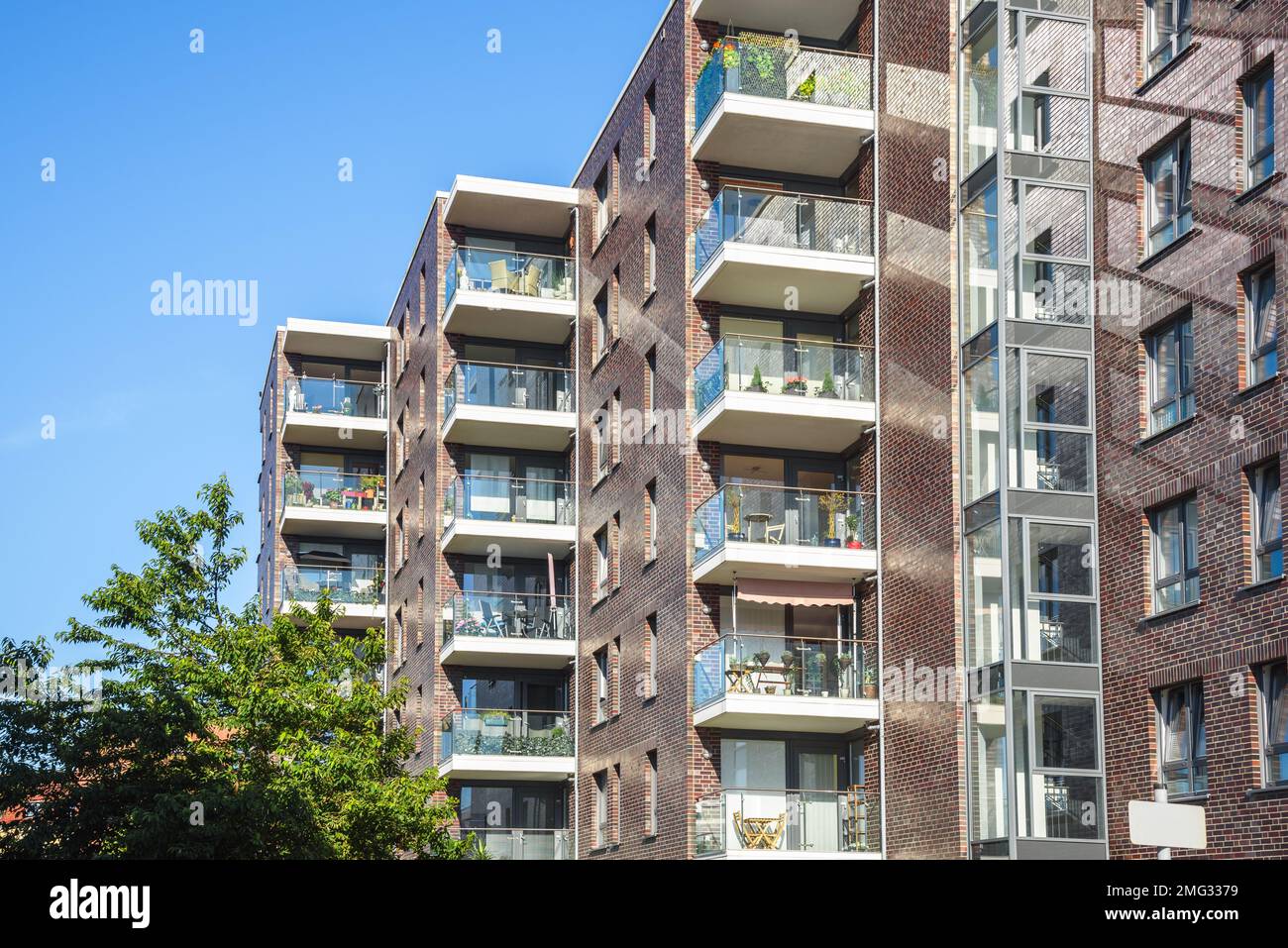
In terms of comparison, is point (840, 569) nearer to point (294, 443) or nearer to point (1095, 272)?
point (1095, 272)

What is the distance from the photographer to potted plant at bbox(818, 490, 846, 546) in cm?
2869

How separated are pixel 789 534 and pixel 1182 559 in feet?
26.6

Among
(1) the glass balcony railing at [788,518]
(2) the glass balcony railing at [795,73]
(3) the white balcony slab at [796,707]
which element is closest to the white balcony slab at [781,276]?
(2) the glass balcony railing at [795,73]

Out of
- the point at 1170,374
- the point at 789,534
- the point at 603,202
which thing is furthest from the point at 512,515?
the point at 1170,374

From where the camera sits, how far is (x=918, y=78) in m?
27.9

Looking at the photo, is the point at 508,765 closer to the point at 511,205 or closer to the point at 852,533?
the point at 852,533

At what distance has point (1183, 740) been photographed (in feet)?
70.6

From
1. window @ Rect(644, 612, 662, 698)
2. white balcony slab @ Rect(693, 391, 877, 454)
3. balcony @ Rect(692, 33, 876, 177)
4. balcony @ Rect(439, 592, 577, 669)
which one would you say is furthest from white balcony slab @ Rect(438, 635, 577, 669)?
balcony @ Rect(692, 33, 876, 177)

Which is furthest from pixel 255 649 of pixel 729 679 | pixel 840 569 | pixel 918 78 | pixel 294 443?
pixel 294 443

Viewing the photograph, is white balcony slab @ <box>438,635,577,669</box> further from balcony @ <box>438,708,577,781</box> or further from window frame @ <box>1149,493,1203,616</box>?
window frame @ <box>1149,493,1203,616</box>

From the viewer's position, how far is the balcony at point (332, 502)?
51.2 m

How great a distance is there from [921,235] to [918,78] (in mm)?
2819

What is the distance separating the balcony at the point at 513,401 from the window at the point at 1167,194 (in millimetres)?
18834

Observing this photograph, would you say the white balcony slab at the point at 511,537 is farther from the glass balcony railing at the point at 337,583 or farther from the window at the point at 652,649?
the glass balcony railing at the point at 337,583
